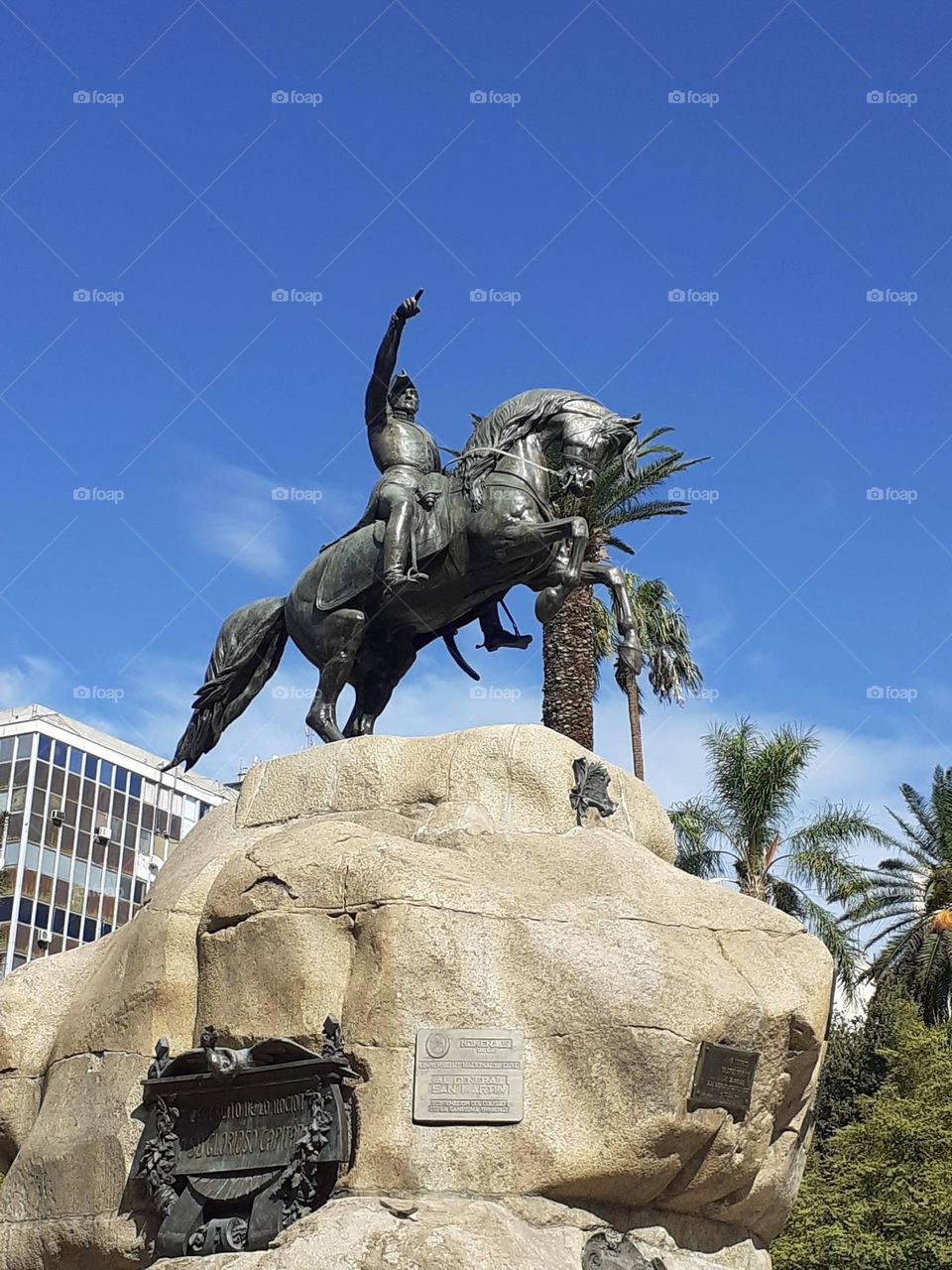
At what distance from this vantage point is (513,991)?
353 inches

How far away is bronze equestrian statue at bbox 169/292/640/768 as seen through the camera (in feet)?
41.5

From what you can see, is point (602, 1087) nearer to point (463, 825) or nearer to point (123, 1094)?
point (463, 825)

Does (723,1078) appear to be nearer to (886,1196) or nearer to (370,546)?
(370,546)

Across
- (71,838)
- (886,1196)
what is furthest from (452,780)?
(71,838)

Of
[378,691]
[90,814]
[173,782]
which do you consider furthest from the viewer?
[173,782]

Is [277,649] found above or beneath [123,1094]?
above

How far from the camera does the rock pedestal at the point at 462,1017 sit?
865 centimetres

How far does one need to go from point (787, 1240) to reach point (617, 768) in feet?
36.3

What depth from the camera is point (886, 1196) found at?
1991 centimetres

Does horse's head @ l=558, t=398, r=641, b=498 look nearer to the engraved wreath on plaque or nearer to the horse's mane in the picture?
the horse's mane

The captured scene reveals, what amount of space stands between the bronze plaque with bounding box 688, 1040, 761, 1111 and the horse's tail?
6.35 m

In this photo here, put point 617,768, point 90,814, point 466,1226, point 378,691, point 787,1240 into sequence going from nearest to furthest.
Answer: point 466,1226, point 617,768, point 378,691, point 787,1240, point 90,814

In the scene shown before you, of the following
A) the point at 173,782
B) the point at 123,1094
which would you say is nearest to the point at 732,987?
the point at 123,1094

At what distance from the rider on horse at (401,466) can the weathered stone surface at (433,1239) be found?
18.1ft
